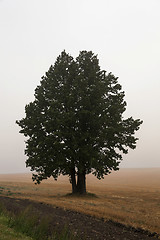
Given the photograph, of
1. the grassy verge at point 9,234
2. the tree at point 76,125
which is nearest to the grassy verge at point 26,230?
the grassy verge at point 9,234

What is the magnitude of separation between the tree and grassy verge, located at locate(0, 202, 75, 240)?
11359mm

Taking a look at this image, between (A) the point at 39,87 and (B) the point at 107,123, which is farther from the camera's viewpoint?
(A) the point at 39,87

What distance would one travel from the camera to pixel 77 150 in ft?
74.8

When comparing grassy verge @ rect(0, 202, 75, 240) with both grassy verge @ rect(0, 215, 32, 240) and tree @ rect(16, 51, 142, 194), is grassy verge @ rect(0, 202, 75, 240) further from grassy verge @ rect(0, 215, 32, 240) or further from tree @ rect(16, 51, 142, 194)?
tree @ rect(16, 51, 142, 194)

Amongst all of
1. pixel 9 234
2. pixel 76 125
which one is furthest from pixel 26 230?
pixel 76 125

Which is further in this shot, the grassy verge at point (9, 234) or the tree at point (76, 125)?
the tree at point (76, 125)

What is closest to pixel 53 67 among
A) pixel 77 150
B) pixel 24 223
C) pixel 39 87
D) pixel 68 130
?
pixel 39 87

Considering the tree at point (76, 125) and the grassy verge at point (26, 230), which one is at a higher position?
the tree at point (76, 125)

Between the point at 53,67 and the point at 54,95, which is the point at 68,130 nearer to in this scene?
the point at 54,95

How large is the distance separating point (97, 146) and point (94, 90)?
6786 millimetres

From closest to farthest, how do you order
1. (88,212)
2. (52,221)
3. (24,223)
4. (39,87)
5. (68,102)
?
(24,223)
(52,221)
(88,212)
(68,102)
(39,87)

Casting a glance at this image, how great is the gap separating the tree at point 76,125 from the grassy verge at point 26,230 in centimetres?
1136

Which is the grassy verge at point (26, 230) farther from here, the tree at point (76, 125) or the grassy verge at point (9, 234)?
the tree at point (76, 125)

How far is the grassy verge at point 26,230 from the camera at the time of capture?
25.3 ft
